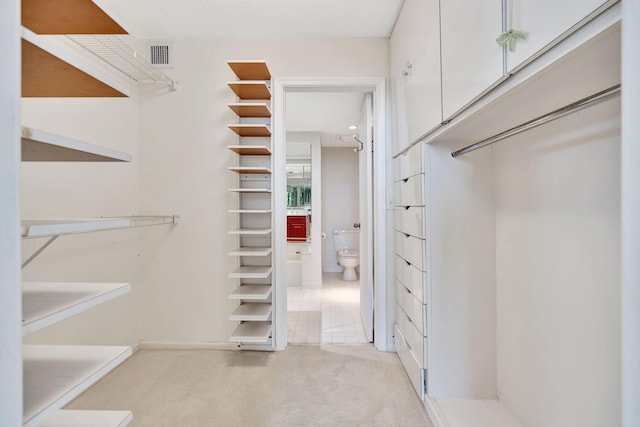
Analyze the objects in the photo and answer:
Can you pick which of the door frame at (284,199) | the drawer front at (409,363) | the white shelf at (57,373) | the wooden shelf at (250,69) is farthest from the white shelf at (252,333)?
the wooden shelf at (250,69)

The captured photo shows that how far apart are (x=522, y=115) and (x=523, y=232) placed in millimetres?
571

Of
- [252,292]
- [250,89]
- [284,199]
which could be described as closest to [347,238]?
[284,199]

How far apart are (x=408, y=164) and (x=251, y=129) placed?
1.19m

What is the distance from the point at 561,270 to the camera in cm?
117

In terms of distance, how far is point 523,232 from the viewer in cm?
138

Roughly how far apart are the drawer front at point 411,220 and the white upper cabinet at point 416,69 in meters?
0.42

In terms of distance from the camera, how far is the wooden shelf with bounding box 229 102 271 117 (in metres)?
2.10

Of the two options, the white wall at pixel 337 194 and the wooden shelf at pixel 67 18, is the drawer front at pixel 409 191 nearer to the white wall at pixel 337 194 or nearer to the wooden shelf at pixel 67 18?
the wooden shelf at pixel 67 18

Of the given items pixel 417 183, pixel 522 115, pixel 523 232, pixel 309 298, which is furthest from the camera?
pixel 309 298

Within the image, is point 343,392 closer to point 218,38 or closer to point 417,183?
point 417,183

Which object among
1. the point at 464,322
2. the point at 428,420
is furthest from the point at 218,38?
the point at 428,420

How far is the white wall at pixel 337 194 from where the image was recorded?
17.8 ft

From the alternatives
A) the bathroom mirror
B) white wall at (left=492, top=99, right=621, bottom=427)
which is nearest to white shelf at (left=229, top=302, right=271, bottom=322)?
white wall at (left=492, top=99, right=621, bottom=427)

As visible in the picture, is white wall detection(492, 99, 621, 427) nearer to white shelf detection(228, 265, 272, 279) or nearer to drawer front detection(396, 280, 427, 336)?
drawer front detection(396, 280, 427, 336)
